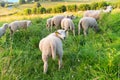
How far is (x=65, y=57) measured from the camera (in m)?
7.84

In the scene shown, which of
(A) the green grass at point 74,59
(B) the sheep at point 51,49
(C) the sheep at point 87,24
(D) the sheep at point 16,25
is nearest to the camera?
(A) the green grass at point 74,59

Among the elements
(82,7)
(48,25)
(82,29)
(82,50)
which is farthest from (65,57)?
(82,7)

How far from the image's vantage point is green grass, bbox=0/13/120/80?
6489 mm

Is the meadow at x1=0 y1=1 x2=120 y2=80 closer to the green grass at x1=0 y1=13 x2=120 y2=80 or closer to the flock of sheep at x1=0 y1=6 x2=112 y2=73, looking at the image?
the green grass at x1=0 y1=13 x2=120 y2=80

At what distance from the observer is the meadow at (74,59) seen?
21.3 feet

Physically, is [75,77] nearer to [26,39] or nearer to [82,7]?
[26,39]

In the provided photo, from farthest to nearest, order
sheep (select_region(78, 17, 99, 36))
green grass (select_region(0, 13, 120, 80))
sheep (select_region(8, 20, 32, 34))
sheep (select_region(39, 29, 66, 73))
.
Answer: sheep (select_region(8, 20, 32, 34)), sheep (select_region(78, 17, 99, 36)), sheep (select_region(39, 29, 66, 73)), green grass (select_region(0, 13, 120, 80))

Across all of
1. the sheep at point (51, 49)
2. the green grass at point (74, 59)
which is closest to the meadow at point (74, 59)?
the green grass at point (74, 59)

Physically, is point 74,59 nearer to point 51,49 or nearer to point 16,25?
point 51,49

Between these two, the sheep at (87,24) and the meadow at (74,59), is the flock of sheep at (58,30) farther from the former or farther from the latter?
the meadow at (74,59)

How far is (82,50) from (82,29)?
2.66 metres

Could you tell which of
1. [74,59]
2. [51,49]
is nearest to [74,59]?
[74,59]

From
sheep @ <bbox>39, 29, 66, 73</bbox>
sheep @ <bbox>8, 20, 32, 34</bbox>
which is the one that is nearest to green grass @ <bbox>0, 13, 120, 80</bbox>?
sheep @ <bbox>39, 29, 66, 73</bbox>

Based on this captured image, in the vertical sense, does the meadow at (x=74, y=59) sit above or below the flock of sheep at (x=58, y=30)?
below
